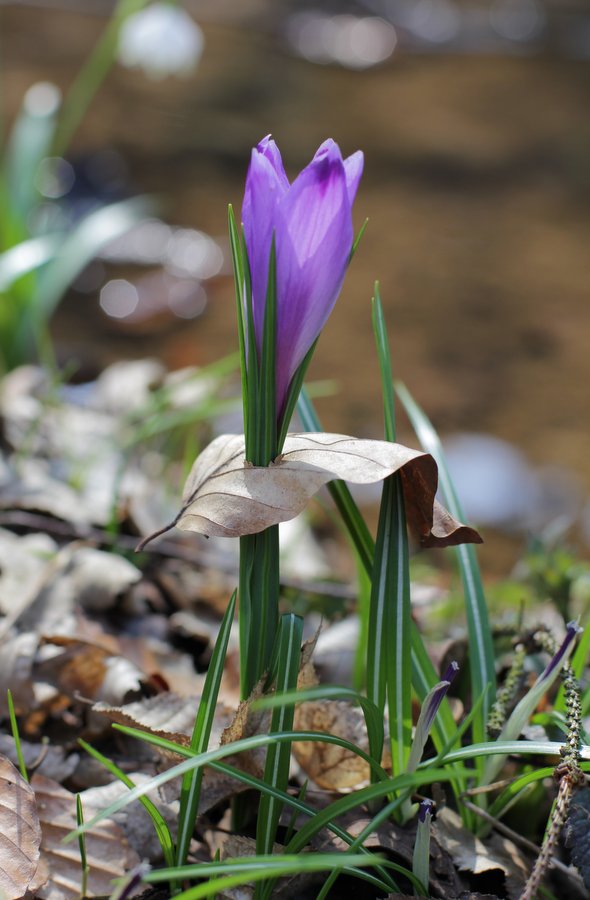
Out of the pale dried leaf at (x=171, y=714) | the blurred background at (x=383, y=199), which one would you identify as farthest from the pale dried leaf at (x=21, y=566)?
the blurred background at (x=383, y=199)

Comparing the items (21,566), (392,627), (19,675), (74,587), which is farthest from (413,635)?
(21,566)

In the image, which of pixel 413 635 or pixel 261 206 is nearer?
pixel 261 206

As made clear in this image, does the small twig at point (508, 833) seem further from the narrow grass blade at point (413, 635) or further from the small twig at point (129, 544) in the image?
the small twig at point (129, 544)

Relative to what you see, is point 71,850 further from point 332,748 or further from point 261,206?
point 261,206

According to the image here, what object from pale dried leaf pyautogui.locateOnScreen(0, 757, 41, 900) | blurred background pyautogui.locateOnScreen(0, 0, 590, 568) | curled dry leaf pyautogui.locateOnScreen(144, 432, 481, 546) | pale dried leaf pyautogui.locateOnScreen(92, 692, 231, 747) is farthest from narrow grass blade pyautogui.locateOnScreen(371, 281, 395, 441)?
blurred background pyautogui.locateOnScreen(0, 0, 590, 568)

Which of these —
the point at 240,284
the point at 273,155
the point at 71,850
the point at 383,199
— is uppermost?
the point at 383,199
